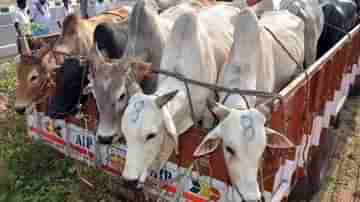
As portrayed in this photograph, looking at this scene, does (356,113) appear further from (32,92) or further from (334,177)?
(32,92)

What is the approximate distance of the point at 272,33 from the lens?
3619 mm

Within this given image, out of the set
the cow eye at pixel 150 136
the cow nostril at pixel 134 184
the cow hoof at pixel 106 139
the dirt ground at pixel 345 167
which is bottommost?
the dirt ground at pixel 345 167

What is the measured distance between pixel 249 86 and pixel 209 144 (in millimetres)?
685

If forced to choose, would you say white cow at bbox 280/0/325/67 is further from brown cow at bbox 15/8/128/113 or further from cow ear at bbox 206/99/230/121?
brown cow at bbox 15/8/128/113

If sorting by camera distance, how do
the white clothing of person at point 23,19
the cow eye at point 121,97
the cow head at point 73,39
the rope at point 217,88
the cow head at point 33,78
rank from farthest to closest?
1. the white clothing of person at point 23,19
2. the cow head at point 73,39
3. the cow head at point 33,78
4. the cow eye at point 121,97
5. the rope at point 217,88

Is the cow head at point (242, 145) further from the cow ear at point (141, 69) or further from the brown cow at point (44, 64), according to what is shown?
the brown cow at point (44, 64)

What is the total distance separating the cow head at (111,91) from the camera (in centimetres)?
246

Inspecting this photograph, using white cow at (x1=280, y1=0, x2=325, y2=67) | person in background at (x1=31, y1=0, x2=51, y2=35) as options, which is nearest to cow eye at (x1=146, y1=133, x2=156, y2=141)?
white cow at (x1=280, y1=0, x2=325, y2=67)

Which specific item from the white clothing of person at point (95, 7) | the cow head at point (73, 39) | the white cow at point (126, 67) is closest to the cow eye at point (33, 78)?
the cow head at point (73, 39)

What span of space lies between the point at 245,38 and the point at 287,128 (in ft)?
2.39

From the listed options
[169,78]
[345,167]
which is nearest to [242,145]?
[169,78]

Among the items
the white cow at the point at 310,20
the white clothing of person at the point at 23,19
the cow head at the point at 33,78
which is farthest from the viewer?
the white clothing of person at the point at 23,19

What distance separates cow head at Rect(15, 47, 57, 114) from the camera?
10.6 ft

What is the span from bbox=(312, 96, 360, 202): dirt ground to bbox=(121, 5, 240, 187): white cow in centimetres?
179
